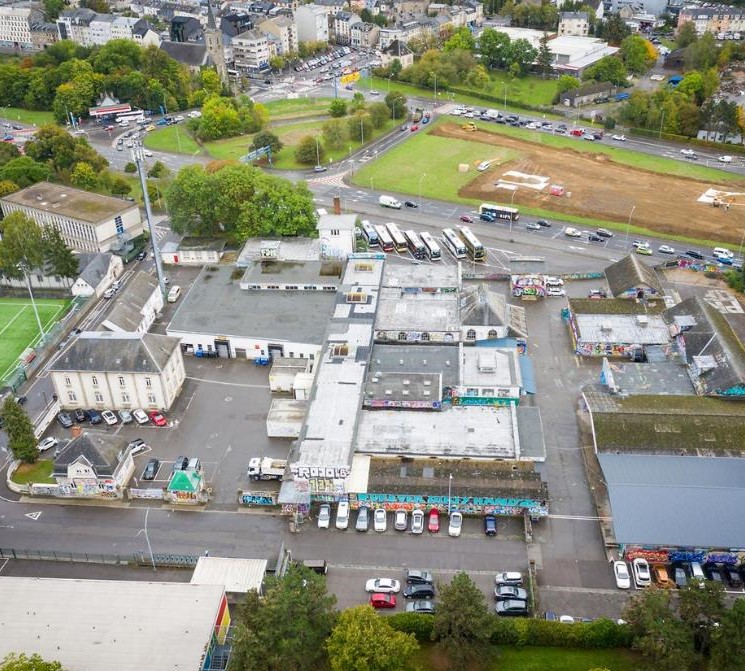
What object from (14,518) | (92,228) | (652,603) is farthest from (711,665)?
(92,228)

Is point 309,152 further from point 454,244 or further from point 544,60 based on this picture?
point 544,60

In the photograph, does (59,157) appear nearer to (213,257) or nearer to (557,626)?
(213,257)

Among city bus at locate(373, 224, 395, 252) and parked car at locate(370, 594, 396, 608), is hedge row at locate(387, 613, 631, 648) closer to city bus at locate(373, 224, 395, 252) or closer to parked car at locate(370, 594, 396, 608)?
parked car at locate(370, 594, 396, 608)


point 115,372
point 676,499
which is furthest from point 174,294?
point 676,499

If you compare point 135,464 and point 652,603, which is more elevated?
point 652,603

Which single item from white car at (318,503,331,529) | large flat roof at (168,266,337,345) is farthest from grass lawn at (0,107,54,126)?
white car at (318,503,331,529)
